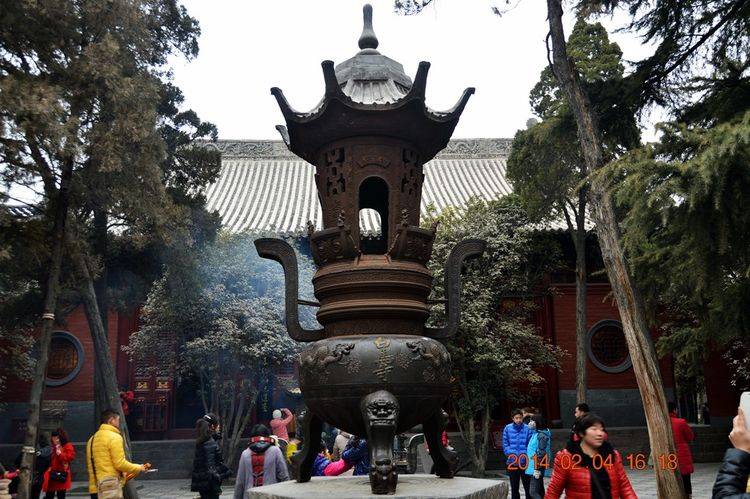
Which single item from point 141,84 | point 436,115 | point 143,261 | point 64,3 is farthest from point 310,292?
point 436,115

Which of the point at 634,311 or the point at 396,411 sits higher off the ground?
the point at 634,311

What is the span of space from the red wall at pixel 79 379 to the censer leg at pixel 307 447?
12.9 metres

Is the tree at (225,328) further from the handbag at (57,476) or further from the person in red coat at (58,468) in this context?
the handbag at (57,476)

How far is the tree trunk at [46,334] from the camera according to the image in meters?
7.72

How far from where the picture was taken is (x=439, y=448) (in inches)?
186

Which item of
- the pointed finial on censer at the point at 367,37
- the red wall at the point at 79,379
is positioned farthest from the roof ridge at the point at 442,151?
the pointed finial on censer at the point at 367,37

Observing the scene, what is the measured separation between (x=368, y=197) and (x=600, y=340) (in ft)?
41.0

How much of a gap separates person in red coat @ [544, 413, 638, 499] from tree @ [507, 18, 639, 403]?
19.9ft

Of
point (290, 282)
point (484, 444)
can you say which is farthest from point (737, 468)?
point (484, 444)

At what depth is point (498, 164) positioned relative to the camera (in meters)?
22.4

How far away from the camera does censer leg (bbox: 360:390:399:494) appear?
3926 mm

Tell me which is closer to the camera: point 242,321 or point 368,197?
point 368,197

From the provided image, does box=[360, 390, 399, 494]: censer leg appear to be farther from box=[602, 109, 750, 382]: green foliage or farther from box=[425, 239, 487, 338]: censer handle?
box=[602, 109, 750, 382]: green foliage

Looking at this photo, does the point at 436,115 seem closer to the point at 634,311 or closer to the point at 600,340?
the point at 634,311
